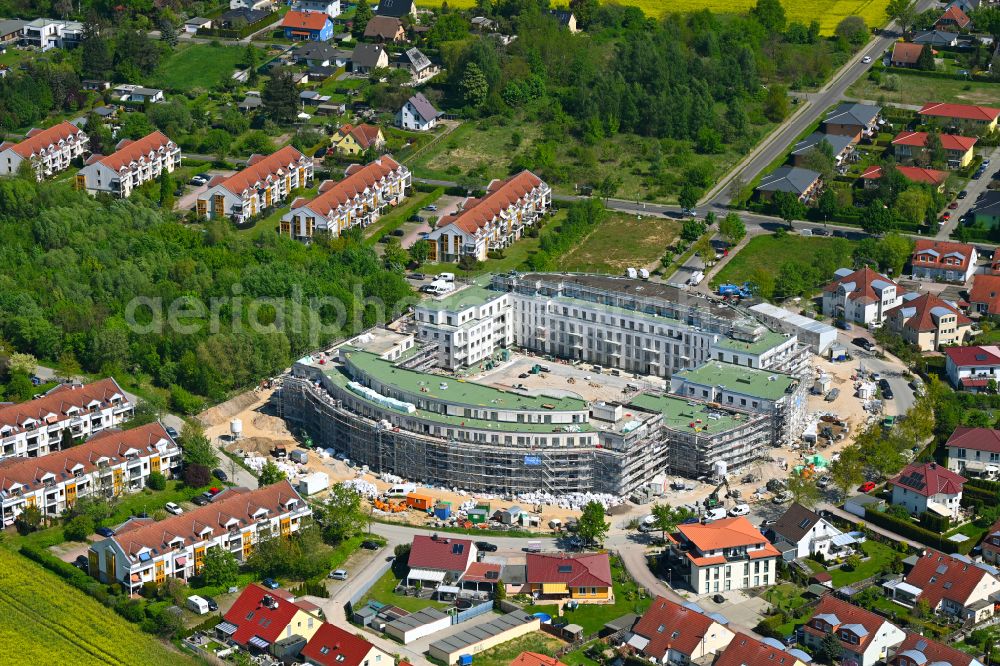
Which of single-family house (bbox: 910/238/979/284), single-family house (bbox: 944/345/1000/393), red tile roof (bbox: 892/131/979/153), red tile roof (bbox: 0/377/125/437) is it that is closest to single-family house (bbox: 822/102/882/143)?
red tile roof (bbox: 892/131/979/153)

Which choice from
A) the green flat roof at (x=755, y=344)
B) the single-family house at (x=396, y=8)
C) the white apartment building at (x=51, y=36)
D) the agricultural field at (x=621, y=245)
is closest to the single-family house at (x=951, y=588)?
the green flat roof at (x=755, y=344)

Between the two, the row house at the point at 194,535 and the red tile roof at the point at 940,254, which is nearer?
the row house at the point at 194,535

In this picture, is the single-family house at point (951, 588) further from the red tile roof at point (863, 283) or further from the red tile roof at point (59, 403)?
the red tile roof at point (59, 403)

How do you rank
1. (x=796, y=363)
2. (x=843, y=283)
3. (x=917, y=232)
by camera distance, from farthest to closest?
(x=917, y=232)
(x=843, y=283)
(x=796, y=363)

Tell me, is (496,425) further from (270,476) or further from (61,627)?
(61,627)

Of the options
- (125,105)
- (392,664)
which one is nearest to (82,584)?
(392,664)

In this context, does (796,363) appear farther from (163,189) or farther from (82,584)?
(163,189)
